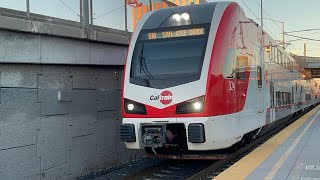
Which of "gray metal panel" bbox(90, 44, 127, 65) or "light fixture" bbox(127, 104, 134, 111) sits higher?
"gray metal panel" bbox(90, 44, 127, 65)

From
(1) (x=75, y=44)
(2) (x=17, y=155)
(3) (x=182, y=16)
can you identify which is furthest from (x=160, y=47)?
(2) (x=17, y=155)

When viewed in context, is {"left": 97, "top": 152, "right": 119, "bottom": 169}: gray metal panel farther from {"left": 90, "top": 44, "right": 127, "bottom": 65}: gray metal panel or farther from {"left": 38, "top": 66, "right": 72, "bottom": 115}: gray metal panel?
{"left": 90, "top": 44, "right": 127, "bottom": 65}: gray metal panel

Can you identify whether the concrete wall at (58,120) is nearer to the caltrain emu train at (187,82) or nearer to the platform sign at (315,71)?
the caltrain emu train at (187,82)

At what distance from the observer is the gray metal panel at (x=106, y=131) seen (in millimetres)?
9133

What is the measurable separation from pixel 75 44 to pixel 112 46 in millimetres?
1459

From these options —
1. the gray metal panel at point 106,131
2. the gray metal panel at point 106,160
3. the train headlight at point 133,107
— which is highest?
the train headlight at point 133,107

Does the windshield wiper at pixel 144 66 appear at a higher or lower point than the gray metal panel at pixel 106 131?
higher

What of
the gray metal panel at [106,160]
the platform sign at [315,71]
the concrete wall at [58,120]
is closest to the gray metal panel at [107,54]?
the concrete wall at [58,120]

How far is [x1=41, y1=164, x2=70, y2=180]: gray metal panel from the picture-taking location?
737 cm

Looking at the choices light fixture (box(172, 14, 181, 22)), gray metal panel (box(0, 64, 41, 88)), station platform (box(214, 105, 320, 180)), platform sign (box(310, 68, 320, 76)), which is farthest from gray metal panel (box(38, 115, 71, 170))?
platform sign (box(310, 68, 320, 76))

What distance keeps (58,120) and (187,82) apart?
2.53 m

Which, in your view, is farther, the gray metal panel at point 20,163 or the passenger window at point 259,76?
the passenger window at point 259,76

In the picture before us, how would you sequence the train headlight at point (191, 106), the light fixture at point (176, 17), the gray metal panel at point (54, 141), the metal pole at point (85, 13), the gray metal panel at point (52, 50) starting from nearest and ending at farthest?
the gray metal panel at point (52, 50), the train headlight at point (191, 106), the gray metal panel at point (54, 141), the light fixture at point (176, 17), the metal pole at point (85, 13)

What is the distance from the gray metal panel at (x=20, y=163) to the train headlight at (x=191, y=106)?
263cm
